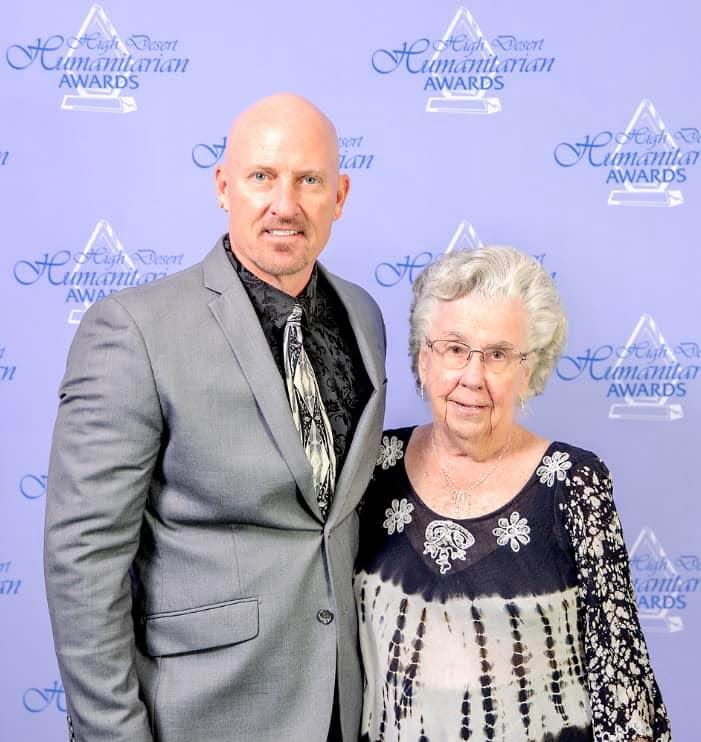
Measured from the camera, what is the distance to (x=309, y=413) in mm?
1572

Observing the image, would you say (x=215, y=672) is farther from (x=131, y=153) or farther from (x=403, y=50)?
(x=403, y=50)

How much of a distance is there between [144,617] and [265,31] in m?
1.33

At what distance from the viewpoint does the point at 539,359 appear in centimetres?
174

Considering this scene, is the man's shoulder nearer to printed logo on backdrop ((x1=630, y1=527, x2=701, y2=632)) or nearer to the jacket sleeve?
the jacket sleeve

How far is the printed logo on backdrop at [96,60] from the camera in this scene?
223cm

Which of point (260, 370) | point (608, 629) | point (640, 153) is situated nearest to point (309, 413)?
point (260, 370)

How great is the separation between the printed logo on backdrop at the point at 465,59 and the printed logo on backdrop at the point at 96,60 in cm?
47

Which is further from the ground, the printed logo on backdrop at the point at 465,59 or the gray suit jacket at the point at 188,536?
the printed logo on backdrop at the point at 465,59

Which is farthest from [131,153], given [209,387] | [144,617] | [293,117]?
[144,617]

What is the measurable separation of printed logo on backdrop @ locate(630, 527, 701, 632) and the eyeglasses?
901 mm

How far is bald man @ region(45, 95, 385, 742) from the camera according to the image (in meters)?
1.45

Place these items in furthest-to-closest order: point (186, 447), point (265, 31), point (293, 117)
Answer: point (265, 31) → point (293, 117) → point (186, 447)

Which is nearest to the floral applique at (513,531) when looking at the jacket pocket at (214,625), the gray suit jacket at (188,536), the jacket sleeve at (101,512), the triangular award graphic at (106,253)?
the gray suit jacket at (188,536)

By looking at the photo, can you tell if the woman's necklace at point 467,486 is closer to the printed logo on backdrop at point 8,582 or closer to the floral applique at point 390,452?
the floral applique at point 390,452
